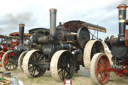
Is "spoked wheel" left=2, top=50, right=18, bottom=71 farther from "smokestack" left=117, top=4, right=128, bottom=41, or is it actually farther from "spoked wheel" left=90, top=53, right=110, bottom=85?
"smokestack" left=117, top=4, right=128, bottom=41

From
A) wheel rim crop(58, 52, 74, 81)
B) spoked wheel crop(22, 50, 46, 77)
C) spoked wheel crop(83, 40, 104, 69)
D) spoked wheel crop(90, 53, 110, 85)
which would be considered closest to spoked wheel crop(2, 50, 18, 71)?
spoked wheel crop(22, 50, 46, 77)

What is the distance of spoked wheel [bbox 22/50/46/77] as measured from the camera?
5.70 m

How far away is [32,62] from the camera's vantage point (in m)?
6.08

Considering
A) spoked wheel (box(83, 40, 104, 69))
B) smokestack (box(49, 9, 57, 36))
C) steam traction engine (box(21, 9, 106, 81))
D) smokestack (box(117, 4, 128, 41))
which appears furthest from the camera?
smokestack (box(49, 9, 57, 36))

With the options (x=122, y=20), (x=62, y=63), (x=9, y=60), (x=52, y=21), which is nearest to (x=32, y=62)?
(x=62, y=63)

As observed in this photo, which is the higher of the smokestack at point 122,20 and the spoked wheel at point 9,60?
the smokestack at point 122,20

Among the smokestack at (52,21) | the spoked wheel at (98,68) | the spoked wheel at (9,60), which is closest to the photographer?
the spoked wheel at (98,68)

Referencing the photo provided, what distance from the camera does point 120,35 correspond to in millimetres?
4750

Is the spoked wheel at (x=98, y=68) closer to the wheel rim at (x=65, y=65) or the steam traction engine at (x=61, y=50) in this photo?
the steam traction engine at (x=61, y=50)

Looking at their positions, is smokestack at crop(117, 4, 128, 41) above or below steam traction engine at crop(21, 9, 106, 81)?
above

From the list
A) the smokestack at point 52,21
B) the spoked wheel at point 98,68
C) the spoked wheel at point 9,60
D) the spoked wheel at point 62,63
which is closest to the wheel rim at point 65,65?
the spoked wheel at point 62,63

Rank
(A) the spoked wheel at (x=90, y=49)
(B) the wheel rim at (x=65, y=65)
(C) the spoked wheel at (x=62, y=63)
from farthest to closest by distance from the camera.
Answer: (A) the spoked wheel at (x=90, y=49) → (B) the wheel rim at (x=65, y=65) → (C) the spoked wheel at (x=62, y=63)

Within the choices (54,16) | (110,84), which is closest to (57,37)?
(54,16)

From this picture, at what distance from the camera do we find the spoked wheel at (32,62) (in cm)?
570
